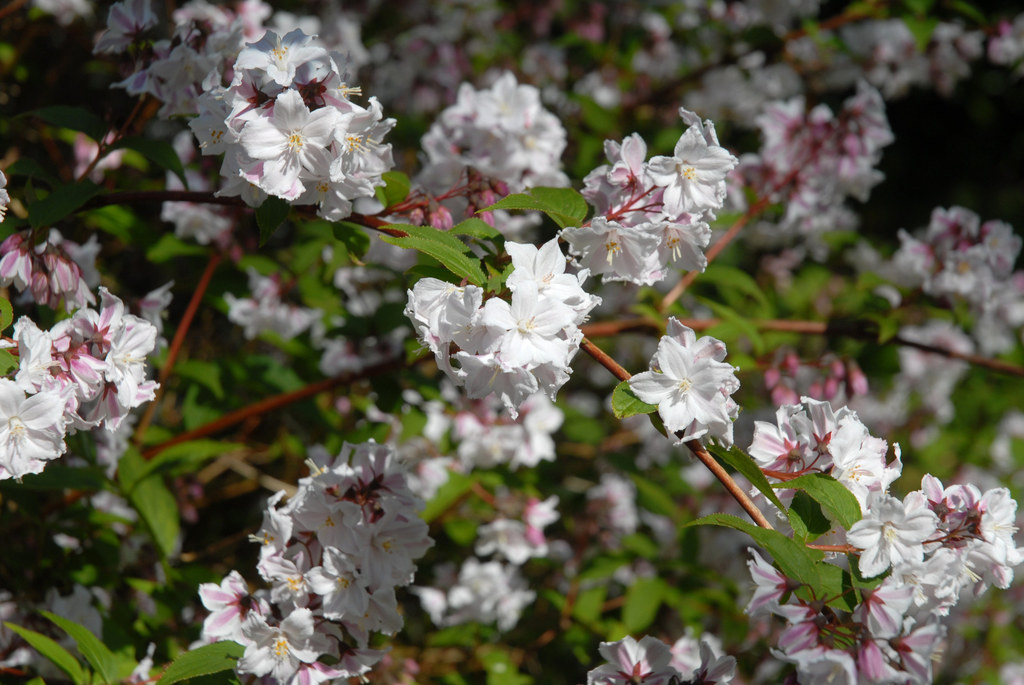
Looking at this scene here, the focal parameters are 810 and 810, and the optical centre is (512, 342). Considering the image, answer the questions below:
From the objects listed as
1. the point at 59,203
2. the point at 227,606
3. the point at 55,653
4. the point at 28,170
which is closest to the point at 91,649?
the point at 55,653

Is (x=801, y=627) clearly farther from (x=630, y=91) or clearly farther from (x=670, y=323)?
(x=630, y=91)

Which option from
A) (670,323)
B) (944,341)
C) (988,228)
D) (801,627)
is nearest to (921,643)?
(801,627)

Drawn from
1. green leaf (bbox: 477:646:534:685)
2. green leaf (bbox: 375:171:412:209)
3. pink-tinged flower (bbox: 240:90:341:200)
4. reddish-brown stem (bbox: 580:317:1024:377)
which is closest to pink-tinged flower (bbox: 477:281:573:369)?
pink-tinged flower (bbox: 240:90:341:200)

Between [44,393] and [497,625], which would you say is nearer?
[44,393]

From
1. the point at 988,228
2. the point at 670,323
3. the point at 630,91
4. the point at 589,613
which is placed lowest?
the point at 589,613

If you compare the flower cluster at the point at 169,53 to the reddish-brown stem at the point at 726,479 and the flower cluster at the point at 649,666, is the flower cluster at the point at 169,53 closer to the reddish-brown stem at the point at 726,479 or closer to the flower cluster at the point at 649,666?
the reddish-brown stem at the point at 726,479

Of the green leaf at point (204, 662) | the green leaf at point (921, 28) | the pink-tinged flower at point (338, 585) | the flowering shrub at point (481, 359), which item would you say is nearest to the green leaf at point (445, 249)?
the flowering shrub at point (481, 359)

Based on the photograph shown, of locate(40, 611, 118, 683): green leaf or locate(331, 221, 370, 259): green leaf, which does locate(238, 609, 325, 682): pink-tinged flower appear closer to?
locate(40, 611, 118, 683): green leaf
